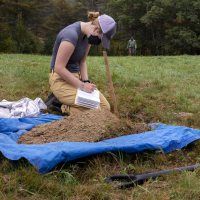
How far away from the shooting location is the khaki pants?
4958 millimetres

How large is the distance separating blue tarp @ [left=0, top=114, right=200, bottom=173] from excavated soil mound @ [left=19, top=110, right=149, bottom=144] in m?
0.12

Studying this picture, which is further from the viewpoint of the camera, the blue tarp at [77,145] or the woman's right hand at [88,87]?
the woman's right hand at [88,87]

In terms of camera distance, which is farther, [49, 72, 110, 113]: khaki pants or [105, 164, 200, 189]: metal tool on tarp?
[49, 72, 110, 113]: khaki pants

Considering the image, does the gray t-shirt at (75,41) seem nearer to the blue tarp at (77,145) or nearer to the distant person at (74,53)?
the distant person at (74,53)

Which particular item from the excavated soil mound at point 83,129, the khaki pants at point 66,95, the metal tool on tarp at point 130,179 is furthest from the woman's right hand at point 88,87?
the metal tool on tarp at point 130,179

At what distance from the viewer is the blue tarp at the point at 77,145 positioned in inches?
122

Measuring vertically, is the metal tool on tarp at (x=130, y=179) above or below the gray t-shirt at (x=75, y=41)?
below

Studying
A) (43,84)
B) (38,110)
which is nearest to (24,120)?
(38,110)

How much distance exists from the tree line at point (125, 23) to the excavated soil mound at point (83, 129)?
3121 cm

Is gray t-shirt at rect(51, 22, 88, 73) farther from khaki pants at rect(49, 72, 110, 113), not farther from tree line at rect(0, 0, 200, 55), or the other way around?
tree line at rect(0, 0, 200, 55)

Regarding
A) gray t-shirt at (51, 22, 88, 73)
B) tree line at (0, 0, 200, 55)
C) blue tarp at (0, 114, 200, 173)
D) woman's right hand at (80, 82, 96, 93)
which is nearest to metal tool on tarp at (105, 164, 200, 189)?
blue tarp at (0, 114, 200, 173)

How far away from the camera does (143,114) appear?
5.46 meters

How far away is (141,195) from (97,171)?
54 centimetres

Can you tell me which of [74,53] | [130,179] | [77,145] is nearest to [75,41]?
[74,53]
